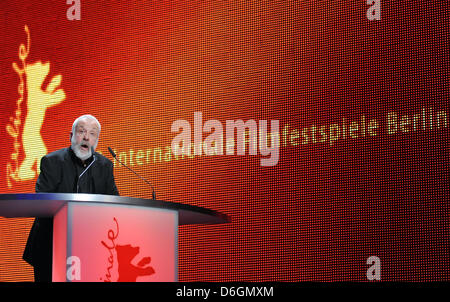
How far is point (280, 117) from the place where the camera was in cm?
448

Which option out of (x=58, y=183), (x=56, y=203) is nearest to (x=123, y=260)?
(x=56, y=203)

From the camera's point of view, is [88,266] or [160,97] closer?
[88,266]

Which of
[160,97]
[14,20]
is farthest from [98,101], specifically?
[14,20]

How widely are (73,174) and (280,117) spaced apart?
5.55 ft

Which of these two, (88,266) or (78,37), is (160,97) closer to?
(78,37)

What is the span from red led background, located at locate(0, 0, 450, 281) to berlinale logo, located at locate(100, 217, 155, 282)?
6.38 feet

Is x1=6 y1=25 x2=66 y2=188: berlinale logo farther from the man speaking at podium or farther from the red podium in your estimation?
the red podium

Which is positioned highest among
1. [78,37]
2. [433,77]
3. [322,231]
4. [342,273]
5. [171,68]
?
[78,37]

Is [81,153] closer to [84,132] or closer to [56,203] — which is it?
[84,132]

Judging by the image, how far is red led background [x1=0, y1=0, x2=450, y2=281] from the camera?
4.05 meters

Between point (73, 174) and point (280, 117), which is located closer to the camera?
point (73, 174)

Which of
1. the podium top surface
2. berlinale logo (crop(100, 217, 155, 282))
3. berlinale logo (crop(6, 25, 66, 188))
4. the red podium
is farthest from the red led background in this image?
berlinale logo (crop(100, 217, 155, 282))

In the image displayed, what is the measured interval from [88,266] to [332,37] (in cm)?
258
